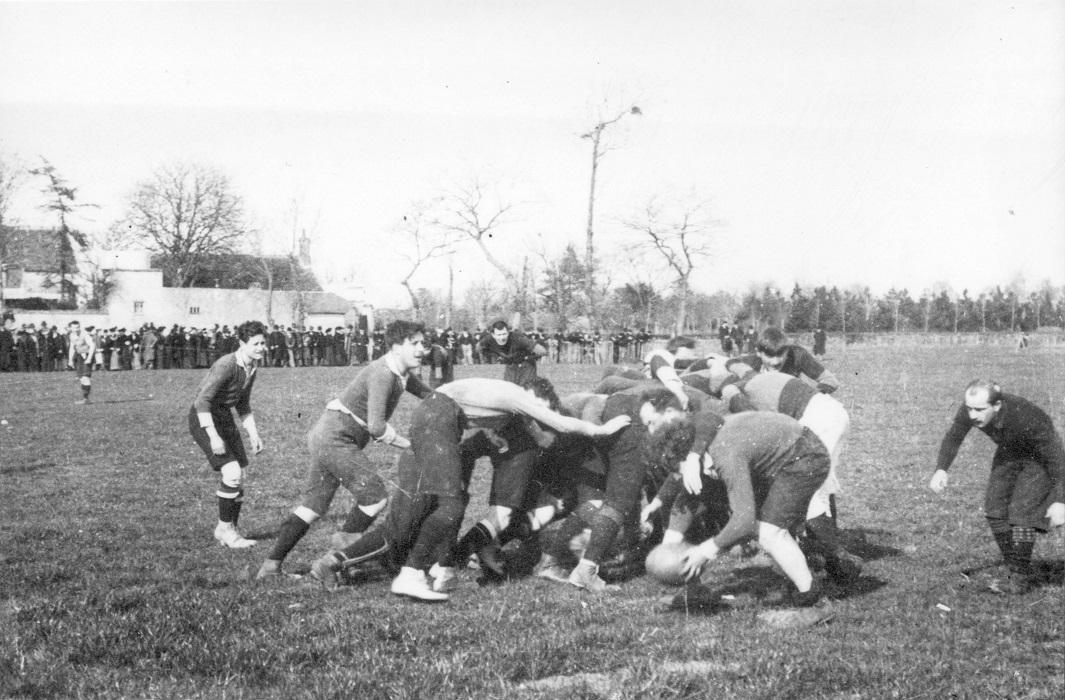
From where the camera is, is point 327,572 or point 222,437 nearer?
point 327,572

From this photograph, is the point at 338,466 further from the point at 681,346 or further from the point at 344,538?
the point at 681,346

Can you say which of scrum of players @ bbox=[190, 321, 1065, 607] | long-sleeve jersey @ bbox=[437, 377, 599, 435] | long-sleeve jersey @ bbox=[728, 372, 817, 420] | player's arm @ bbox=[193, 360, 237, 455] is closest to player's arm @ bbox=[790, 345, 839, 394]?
scrum of players @ bbox=[190, 321, 1065, 607]

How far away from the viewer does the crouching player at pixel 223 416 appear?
26.2 feet

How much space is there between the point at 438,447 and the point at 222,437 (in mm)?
2953

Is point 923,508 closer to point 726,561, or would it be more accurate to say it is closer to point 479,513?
point 726,561

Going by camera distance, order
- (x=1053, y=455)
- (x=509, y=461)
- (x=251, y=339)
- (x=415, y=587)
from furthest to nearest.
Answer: (x=251, y=339)
(x=509, y=461)
(x=1053, y=455)
(x=415, y=587)

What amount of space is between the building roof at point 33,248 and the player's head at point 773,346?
30883 mm

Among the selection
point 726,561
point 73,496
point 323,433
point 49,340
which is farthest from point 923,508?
point 49,340

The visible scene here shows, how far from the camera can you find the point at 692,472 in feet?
18.8

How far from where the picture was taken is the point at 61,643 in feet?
16.5

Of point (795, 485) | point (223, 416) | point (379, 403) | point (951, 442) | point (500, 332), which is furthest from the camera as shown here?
point (500, 332)

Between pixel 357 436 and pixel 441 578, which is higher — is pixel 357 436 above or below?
above

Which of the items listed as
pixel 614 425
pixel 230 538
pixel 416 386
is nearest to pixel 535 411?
pixel 614 425

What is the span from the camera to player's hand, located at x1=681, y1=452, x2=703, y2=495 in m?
5.70
